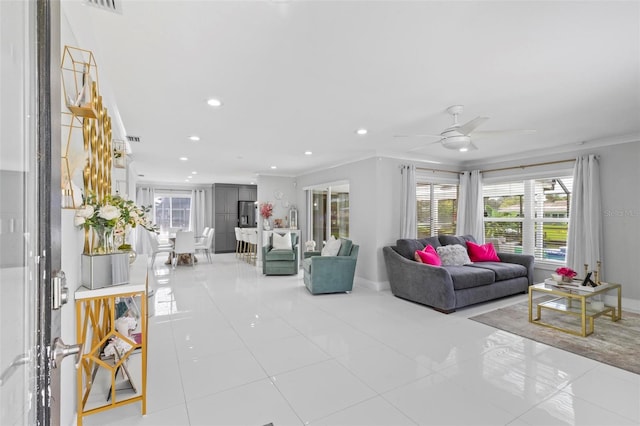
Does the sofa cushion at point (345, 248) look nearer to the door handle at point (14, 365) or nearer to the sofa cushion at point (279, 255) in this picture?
the sofa cushion at point (279, 255)

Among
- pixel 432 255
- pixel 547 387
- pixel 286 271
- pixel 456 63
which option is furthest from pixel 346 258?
pixel 456 63

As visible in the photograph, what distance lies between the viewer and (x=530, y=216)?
18.3 feet

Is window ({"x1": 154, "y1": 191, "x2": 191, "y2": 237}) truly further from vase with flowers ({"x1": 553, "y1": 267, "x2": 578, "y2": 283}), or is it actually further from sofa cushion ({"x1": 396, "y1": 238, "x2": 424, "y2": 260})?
vase with flowers ({"x1": 553, "y1": 267, "x2": 578, "y2": 283})

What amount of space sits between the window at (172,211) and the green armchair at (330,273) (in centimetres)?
727

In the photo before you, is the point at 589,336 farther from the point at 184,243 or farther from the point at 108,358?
the point at 184,243

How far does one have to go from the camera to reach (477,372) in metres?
2.53

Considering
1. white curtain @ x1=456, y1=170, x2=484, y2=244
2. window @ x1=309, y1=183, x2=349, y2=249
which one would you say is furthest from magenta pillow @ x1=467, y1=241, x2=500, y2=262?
window @ x1=309, y1=183, x2=349, y2=249

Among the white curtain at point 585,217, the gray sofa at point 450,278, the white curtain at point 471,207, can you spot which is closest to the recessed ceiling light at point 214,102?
the gray sofa at point 450,278

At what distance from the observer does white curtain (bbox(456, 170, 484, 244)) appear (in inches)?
239

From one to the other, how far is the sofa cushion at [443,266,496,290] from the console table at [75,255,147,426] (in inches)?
145

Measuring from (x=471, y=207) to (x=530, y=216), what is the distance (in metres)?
1.01

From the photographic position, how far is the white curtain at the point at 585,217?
177 inches

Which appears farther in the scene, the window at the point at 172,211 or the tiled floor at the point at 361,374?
the window at the point at 172,211

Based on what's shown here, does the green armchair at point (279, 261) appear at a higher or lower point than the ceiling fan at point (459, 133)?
lower
